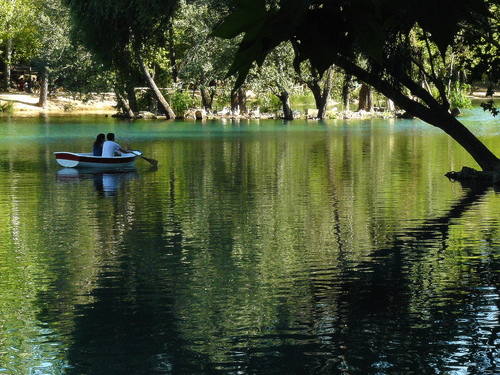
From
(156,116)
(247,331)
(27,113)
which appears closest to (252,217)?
(247,331)

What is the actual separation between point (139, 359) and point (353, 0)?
7.04 m

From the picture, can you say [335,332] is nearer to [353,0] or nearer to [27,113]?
[353,0]

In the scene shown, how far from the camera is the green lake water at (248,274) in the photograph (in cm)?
904

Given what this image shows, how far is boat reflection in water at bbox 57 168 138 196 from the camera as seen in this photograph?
27078 millimetres

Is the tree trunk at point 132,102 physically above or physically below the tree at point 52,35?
below

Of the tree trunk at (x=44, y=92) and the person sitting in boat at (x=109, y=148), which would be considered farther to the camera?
the tree trunk at (x=44, y=92)

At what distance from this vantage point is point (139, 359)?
8.89 metres

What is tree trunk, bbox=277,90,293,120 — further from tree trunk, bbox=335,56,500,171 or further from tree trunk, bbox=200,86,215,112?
tree trunk, bbox=335,56,500,171

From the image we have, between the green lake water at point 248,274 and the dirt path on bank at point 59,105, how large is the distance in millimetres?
60231

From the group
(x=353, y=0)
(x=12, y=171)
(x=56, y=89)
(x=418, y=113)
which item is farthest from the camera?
(x=56, y=89)

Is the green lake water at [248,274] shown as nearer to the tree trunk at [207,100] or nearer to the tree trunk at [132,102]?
the tree trunk at [207,100]

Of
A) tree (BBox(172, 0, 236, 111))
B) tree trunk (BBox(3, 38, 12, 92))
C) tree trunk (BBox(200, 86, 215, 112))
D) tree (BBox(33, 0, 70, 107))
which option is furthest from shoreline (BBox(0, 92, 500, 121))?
tree (BBox(33, 0, 70, 107))

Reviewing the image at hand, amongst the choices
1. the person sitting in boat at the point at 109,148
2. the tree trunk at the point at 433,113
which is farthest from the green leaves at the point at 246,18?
the person sitting in boat at the point at 109,148

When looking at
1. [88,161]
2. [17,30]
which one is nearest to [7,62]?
[17,30]
